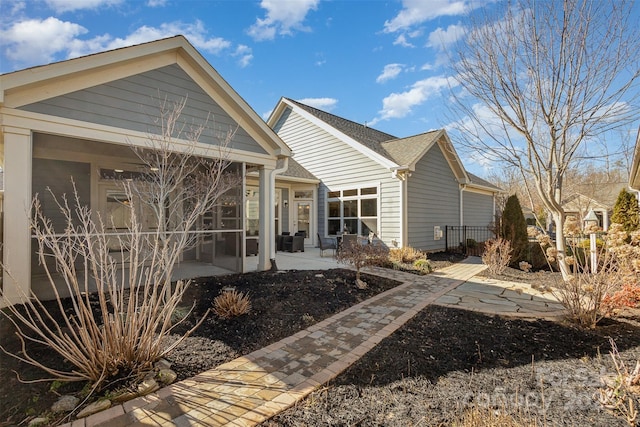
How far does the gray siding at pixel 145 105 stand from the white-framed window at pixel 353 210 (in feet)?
18.9

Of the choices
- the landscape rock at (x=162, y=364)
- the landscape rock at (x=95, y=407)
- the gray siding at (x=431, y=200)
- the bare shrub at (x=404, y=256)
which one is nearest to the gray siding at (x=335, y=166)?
the gray siding at (x=431, y=200)

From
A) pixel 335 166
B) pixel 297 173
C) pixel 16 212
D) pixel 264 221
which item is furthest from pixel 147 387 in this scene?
pixel 335 166

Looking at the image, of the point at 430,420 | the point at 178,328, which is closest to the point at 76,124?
the point at 178,328

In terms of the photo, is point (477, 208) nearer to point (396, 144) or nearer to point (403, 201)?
point (396, 144)

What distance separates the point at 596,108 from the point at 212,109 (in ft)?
25.6

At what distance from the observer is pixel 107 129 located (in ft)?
16.2

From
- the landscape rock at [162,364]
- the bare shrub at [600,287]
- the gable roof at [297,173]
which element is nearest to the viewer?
the landscape rock at [162,364]

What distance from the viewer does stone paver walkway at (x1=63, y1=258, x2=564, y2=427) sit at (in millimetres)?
2264

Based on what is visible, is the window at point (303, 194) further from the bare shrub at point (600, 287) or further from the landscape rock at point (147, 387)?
the landscape rock at point (147, 387)

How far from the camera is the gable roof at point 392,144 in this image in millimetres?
10492

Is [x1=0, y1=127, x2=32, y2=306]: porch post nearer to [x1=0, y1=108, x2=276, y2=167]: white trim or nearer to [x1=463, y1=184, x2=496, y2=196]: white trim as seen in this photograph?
[x1=0, y1=108, x2=276, y2=167]: white trim

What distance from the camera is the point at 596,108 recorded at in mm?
5469

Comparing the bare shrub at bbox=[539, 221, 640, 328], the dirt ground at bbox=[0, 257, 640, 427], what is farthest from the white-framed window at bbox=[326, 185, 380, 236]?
the bare shrub at bbox=[539, 221, 640, 328]

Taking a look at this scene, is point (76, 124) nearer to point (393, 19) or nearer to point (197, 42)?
point (197, 42)
